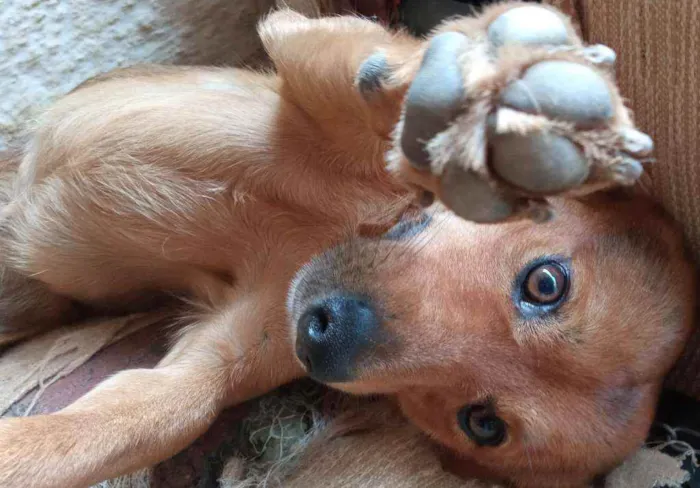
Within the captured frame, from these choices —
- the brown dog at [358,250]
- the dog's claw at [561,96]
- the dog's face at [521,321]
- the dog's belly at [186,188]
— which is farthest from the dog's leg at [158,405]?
the dog's claw at [561,96]

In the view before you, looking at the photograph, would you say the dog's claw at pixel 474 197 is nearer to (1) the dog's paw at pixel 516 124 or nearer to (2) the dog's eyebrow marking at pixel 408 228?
(1) the dog's paw at pixel 516 124

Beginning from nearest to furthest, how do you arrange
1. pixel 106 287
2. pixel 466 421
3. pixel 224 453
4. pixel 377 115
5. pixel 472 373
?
pixel 377 115 < pixel 472 373 < pixel 466 421 < pixel 224 453 < pixel 106 287

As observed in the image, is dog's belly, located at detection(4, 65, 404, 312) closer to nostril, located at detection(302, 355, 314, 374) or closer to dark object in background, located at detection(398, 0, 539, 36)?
nostril, located at detection(302, 355, 314, 374)

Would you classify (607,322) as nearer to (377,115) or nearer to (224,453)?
(377,115)

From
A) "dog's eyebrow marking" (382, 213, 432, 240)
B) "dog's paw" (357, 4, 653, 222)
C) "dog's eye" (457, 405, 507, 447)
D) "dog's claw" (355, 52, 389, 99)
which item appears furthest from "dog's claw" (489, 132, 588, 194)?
"dog's eye" (457, 405, 507, 447)

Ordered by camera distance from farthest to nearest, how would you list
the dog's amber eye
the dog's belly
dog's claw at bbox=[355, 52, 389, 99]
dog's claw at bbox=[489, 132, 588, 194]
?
the dog's belly, the dog's amber eye, dog's claw at bbox=[355, 52, 389, 99], dog's claw at bbox=[489, 132, 588, 194]

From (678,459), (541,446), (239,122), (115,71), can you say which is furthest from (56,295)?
(678,459)
